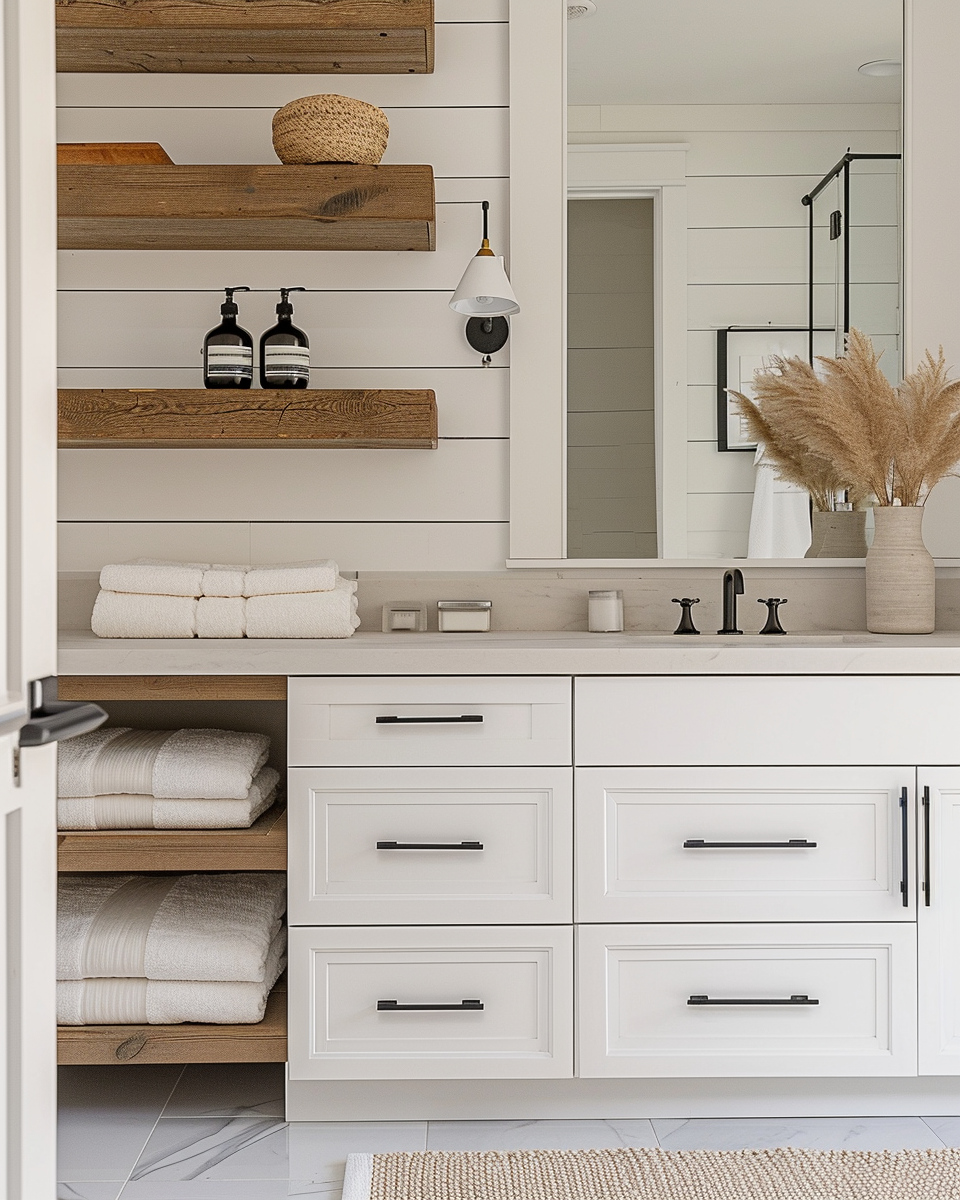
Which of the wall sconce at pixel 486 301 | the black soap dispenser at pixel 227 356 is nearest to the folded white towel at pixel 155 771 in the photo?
the black soap dispenser at pixel 227 356

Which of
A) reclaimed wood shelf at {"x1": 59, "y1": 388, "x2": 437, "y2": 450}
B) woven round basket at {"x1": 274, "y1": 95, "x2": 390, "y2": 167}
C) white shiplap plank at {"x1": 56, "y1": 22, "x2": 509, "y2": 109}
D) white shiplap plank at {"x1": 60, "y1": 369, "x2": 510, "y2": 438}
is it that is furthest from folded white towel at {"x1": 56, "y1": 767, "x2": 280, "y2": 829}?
white shiplap plank at {"x1": 56, "y1": 22, "x2": 509, "y2": 109}

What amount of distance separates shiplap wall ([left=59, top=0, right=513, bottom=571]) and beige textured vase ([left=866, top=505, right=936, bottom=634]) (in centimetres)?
83

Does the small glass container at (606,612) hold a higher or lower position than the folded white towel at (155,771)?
higher

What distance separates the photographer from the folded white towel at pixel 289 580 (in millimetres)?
1981

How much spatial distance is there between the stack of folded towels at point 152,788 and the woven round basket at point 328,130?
1.20m

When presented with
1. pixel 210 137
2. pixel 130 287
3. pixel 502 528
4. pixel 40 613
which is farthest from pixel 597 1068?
pixel 210 137

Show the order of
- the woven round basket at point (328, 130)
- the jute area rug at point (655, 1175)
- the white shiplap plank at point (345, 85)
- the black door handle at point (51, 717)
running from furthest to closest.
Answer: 1. the white shiplap plank at point (345, 85)
2. the woven round basket at point (328, 130)
3. the jute area rug at point (655, 1175)
4. the black door handle at point (51, 717)

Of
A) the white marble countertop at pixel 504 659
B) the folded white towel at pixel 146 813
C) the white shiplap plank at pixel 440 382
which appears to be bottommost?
the folded white towel at pixel 146 813

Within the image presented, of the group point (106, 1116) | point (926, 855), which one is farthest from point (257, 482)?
point (926, 855)

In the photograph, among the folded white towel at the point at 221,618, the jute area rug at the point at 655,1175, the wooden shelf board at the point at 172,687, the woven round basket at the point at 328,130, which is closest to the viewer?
the jute area rug at the point at 655,1175

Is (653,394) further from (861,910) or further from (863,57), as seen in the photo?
(861,910)

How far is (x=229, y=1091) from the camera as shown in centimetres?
195

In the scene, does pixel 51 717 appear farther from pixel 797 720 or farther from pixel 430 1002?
pixel 797 720

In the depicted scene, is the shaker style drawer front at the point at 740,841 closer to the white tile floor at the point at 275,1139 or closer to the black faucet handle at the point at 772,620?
the white tile floor at the point at 275,1139
